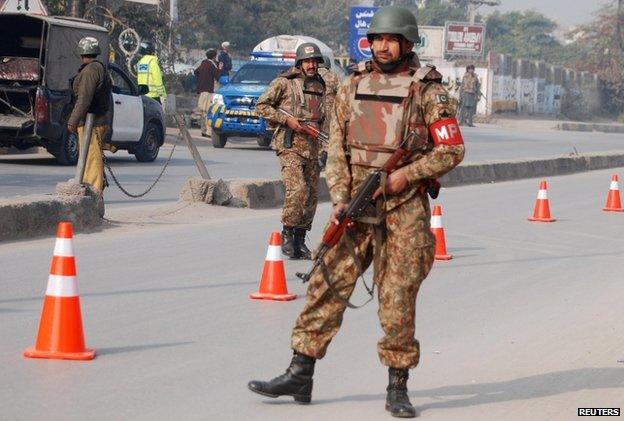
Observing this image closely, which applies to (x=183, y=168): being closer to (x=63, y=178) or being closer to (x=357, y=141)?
(x=63, y=178)

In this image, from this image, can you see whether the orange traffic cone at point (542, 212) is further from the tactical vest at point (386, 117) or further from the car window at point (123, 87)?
the tactical vest at point (386, 117)

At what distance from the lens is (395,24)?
585cm

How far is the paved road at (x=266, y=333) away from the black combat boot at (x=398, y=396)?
111 mm

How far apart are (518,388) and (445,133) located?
5.11 feet

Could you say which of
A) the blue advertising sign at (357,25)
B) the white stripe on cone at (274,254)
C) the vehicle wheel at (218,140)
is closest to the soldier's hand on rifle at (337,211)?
the white stripe on cone at (274,254)

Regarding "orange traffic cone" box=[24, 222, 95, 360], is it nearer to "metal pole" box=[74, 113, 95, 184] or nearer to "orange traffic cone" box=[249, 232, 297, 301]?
"orange traffic cone" box=[249, 232, 297, 301]

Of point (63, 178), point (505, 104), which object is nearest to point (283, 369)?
point (63, 178)

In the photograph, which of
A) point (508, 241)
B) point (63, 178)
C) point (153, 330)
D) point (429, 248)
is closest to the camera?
point (429, 248)

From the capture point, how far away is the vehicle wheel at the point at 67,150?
2028cm

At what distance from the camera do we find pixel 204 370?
6867 millimetres

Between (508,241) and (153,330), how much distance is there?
6.41m

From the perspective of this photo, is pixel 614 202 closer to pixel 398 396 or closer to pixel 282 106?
pixel 282 106

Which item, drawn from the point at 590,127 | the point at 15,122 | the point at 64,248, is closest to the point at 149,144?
the point at 15,122

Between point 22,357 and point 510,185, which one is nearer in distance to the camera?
point 22,357
